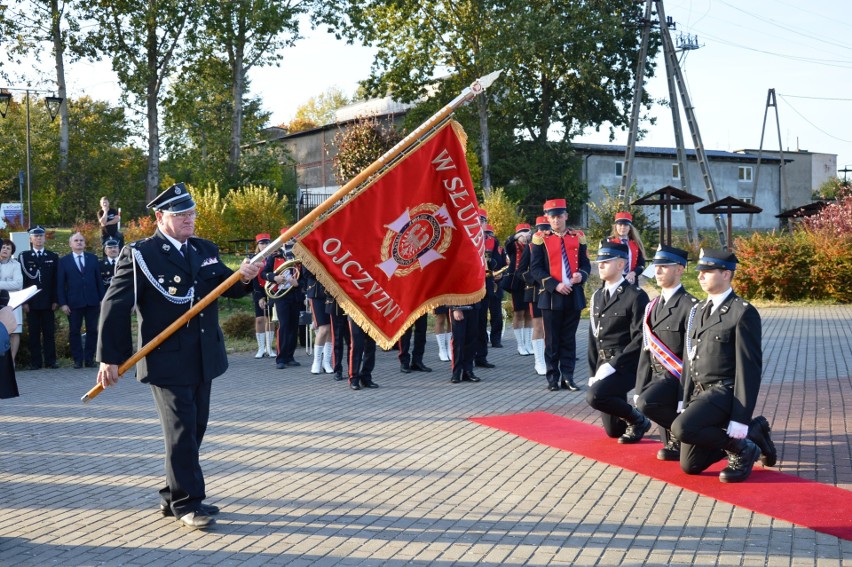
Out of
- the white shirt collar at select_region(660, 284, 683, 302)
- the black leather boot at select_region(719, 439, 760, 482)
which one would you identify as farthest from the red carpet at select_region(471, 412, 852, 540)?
the white shirt collar at select_region(660, 284, 683, 302)

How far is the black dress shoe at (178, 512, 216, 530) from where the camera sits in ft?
18.9

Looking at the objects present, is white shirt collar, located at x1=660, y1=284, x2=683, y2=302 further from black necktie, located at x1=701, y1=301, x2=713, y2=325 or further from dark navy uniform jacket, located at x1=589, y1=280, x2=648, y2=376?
dark navy uniform jacket, located at x1=589, y1=280, x2=648, y2=376

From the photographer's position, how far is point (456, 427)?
9031 mm

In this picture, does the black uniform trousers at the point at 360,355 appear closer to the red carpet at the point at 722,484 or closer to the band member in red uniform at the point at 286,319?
the band member in red uniform at the point at 286,319

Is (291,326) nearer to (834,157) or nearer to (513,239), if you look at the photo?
(513,239)

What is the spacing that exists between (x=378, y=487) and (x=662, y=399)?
233 cm

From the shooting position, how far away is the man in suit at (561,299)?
1102 cm

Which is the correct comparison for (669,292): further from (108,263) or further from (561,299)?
(108,263)

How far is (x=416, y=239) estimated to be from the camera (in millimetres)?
7672

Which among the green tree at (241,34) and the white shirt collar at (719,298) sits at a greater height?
the green tree at (241,34)

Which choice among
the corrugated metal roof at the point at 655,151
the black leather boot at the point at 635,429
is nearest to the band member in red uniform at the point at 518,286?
the black leather boot at the point at 635,429

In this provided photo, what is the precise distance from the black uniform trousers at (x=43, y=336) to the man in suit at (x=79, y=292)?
0.88 feet

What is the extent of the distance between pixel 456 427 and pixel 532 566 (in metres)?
4.00

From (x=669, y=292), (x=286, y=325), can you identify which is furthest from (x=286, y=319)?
(x=669, y=292)
